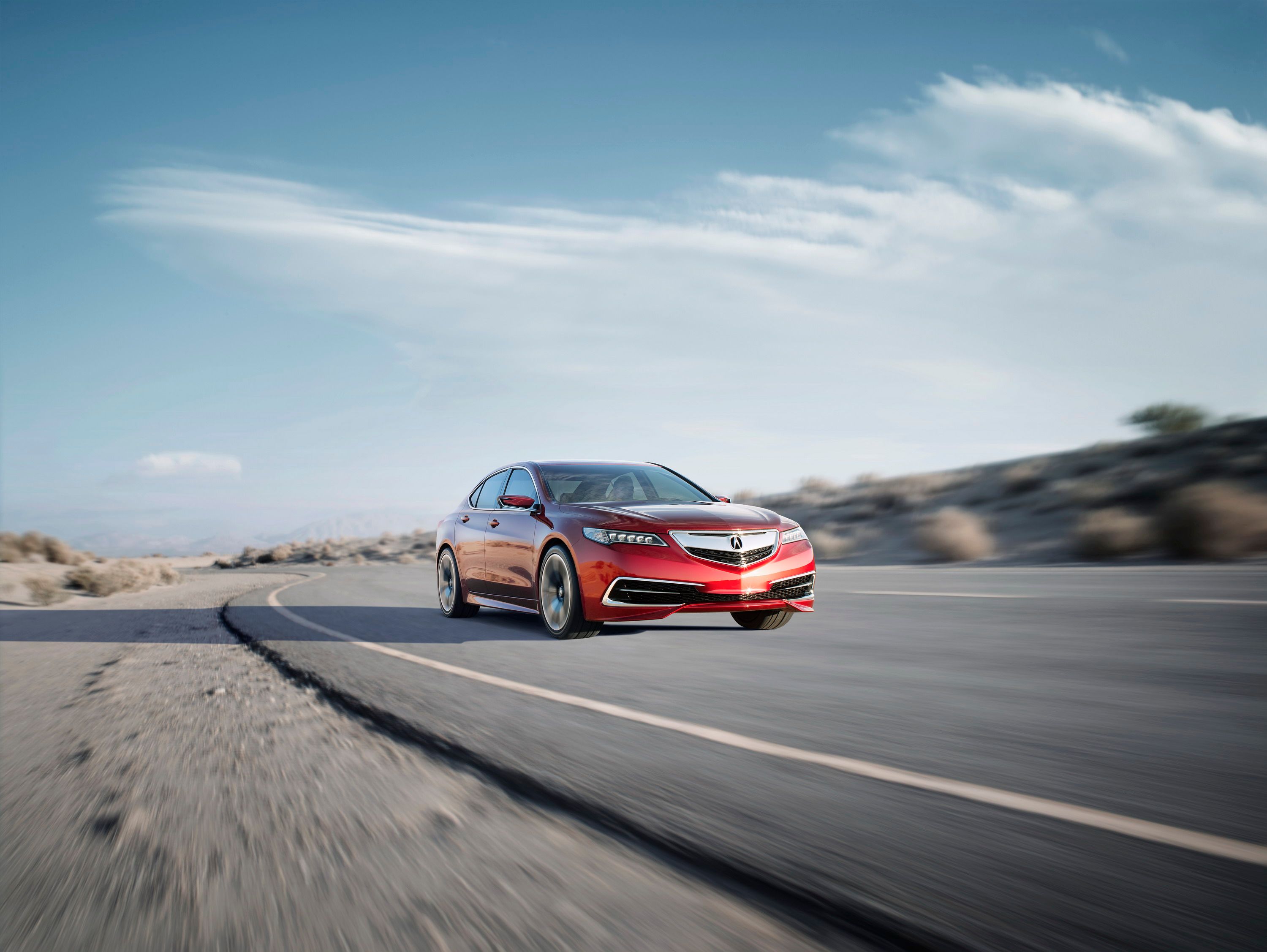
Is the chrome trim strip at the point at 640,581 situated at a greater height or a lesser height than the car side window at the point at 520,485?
lesser

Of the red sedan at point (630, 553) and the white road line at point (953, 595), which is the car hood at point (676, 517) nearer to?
the red sedan at point (630, 553)

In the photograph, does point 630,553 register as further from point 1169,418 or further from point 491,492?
point 1169,418

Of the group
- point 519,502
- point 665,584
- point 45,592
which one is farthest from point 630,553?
point 45,592

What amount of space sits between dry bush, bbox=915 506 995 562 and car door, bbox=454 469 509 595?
28.2ft

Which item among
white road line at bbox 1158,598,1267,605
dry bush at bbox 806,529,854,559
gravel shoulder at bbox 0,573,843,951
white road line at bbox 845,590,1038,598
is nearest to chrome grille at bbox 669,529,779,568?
white road line at bbox 845,590,1038,598

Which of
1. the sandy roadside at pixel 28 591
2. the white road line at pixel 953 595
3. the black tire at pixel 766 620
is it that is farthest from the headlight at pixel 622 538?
the sandy roadside at pixel 28 591

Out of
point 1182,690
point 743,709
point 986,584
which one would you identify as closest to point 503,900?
point 743,709

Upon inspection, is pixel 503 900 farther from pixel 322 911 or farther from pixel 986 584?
pixel 986 584

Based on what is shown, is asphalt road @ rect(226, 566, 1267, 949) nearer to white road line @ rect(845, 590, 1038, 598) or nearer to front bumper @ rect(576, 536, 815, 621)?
front bumper @ rect(576, 536, 815, 621)

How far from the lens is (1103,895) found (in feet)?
7.09

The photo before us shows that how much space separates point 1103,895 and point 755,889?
83cm

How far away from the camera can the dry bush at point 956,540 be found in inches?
591

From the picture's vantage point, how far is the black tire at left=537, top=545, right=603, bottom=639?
7281mm

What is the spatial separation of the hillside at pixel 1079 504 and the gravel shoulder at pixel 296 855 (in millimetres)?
12173
